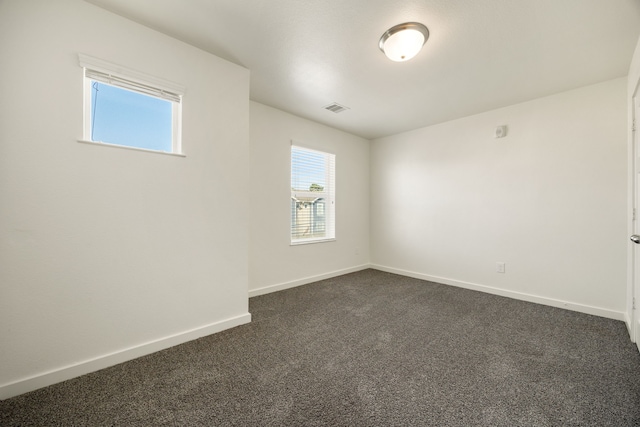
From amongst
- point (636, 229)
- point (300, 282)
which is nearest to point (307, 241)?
point (300, 282)

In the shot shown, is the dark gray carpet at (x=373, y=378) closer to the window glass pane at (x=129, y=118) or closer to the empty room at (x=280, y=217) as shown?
the empty room at (x=280, y=217)

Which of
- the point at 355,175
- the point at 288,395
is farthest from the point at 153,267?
the point at 355,175

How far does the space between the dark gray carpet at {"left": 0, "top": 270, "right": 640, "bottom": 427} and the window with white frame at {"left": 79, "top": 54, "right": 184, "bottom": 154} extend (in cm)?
166

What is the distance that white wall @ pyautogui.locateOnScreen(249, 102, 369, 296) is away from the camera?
11.0 ft

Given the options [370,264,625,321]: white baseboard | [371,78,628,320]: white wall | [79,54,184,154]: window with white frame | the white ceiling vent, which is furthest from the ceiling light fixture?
[370,264,625,321]: white baseboard

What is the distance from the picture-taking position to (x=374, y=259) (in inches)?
193

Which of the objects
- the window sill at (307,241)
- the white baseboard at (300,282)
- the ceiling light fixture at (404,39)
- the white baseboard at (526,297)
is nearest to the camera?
the ceiling light fixture at (404,39)

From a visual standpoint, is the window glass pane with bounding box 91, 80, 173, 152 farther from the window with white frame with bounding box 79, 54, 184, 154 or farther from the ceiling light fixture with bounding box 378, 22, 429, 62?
the ceiling light fixture with bounding box 378, 22, 429, 62

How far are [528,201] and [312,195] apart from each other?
2.88 m

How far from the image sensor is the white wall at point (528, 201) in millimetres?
2641

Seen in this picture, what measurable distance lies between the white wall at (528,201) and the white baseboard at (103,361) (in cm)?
327

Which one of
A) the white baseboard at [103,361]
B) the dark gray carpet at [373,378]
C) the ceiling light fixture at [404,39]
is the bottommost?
the dark gray carpet at [373,378]

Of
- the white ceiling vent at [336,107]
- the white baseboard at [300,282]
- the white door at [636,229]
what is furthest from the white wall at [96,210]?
the white door at [636,229]

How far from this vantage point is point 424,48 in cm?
215
